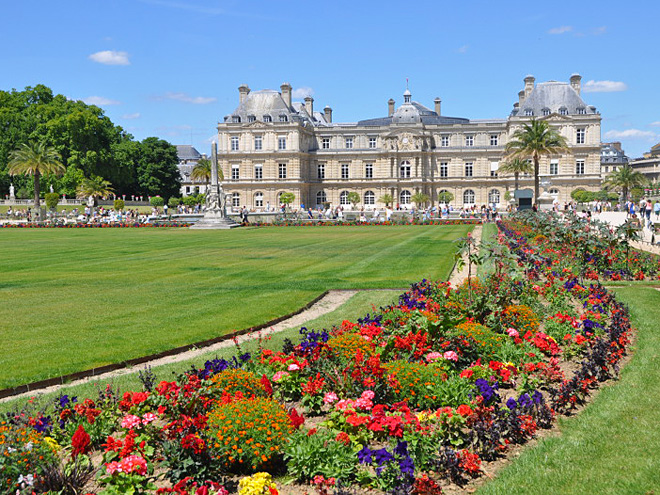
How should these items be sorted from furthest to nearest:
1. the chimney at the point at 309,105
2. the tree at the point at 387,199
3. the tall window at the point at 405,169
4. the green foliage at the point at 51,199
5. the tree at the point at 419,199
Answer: the chimney at the point at 309,105 → the tall window at the point at 405,169 → the tree at the point at 387,199 → the tree at the point at 419,199 → the green foliage at the point at 51,199

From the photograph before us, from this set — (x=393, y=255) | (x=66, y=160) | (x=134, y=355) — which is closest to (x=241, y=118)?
(x=66, y=160)

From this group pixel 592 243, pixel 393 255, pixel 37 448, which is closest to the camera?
pixel 37 448

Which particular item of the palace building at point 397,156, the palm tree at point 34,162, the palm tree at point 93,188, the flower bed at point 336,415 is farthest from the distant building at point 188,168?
the flower bed at point 336,415

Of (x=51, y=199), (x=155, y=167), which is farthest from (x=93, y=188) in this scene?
(x=155, y=167)

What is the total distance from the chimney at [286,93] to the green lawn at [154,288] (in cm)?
6548

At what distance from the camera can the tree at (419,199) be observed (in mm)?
78319

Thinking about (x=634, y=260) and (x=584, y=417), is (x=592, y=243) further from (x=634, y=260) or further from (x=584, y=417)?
(x=584, y=417)

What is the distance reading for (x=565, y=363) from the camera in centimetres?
789

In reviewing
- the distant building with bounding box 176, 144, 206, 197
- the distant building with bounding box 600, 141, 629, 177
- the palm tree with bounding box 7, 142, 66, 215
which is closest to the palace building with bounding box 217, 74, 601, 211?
the palm tree with bounding box 7, 142, 66, 215

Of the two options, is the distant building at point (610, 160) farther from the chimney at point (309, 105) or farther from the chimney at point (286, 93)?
the chimney at point (286, 93)

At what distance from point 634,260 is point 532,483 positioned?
42.4 feet

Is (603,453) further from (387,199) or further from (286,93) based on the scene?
(286,93)

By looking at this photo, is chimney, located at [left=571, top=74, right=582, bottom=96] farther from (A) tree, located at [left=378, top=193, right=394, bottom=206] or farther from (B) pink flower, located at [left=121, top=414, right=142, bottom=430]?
(B) pink flower, located at [left=121, top=414, right=142, bottom=430]

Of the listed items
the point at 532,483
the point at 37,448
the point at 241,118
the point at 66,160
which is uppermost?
the point at 241,118
